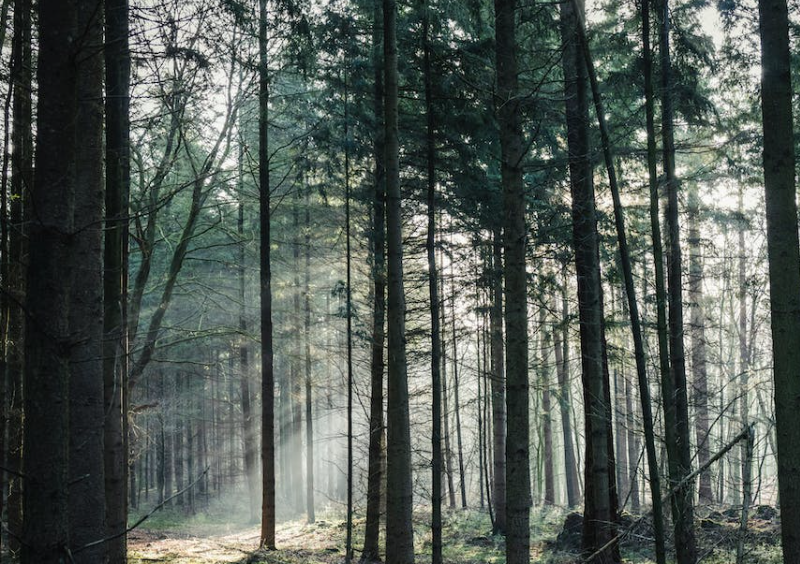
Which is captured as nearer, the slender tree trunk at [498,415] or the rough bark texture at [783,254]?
the rough bark texture at [783,254]

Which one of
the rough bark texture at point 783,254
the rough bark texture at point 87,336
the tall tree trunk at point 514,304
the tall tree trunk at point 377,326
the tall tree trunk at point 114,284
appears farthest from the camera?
the tall tree trunk at point 377,326

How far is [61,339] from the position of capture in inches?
117

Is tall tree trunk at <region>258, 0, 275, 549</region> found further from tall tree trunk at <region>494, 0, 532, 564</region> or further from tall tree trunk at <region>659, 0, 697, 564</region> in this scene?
tall tree trunk at <region>659, 0, 697, 564</region>

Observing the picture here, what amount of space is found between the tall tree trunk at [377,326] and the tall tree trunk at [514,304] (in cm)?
508

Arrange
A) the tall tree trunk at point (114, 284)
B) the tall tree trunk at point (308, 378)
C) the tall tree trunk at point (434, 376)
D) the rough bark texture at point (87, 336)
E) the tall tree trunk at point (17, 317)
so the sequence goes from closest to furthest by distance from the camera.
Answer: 1. the rough bark texture at point (87, 336)
2. the tall tree trunk at point (114, 284)
3. the tall tree trunk at point (17, 317)
4. the tall tree trunk at point (434, 376)
5. the tall tree trunk at point (308, 378)

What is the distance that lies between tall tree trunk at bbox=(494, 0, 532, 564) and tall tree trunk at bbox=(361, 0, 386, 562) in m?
5.08

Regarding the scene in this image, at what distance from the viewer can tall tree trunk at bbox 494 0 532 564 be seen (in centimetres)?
558

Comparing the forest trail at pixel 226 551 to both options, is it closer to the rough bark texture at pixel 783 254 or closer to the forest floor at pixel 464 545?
the forest floor at pixel 464 545

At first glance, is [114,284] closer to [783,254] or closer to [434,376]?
[434,376]

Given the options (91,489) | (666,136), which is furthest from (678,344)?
(91,489)

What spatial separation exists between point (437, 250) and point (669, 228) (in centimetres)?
458

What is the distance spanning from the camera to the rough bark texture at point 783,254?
5.29 metres

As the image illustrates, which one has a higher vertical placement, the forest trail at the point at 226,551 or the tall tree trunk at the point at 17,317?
the tall tree trunk at the point at 17,317

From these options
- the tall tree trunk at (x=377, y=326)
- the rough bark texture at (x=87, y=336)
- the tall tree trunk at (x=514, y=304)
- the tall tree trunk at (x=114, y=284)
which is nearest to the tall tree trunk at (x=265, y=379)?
the tall tree trunk at (x=377, y=326)
